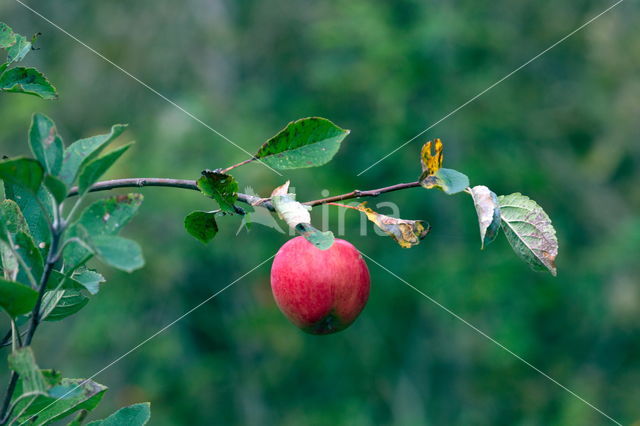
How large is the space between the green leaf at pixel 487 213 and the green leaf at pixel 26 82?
2.38ft

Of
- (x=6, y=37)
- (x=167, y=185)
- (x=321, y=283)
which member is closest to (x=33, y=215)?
(x=167, y=185)

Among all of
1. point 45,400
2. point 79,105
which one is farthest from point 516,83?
point 45,400

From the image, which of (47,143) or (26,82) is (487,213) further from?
(26,82)

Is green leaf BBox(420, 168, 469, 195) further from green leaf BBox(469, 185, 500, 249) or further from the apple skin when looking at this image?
the apple skin

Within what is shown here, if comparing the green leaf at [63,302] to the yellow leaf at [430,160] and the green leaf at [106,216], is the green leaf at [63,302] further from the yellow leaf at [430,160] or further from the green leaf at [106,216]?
the yellow leaf at [430,160]

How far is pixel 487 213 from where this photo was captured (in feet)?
3.74

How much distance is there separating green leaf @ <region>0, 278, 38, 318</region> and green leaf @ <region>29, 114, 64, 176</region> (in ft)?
0.47

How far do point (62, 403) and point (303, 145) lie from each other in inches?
21.0

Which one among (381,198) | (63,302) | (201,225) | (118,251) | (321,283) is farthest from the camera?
(381,198)

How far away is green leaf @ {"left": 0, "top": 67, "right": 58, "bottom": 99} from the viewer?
121 cm

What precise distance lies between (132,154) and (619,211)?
4.34 m

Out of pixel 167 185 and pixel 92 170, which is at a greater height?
pixel 92 170

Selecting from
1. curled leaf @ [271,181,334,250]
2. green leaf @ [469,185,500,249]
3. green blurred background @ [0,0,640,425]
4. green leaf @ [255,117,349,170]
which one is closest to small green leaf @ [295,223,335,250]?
curled leaf @ [271,181,334,250]

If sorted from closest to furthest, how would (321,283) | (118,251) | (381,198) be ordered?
(118,251) → (321,283) → (381,198)
